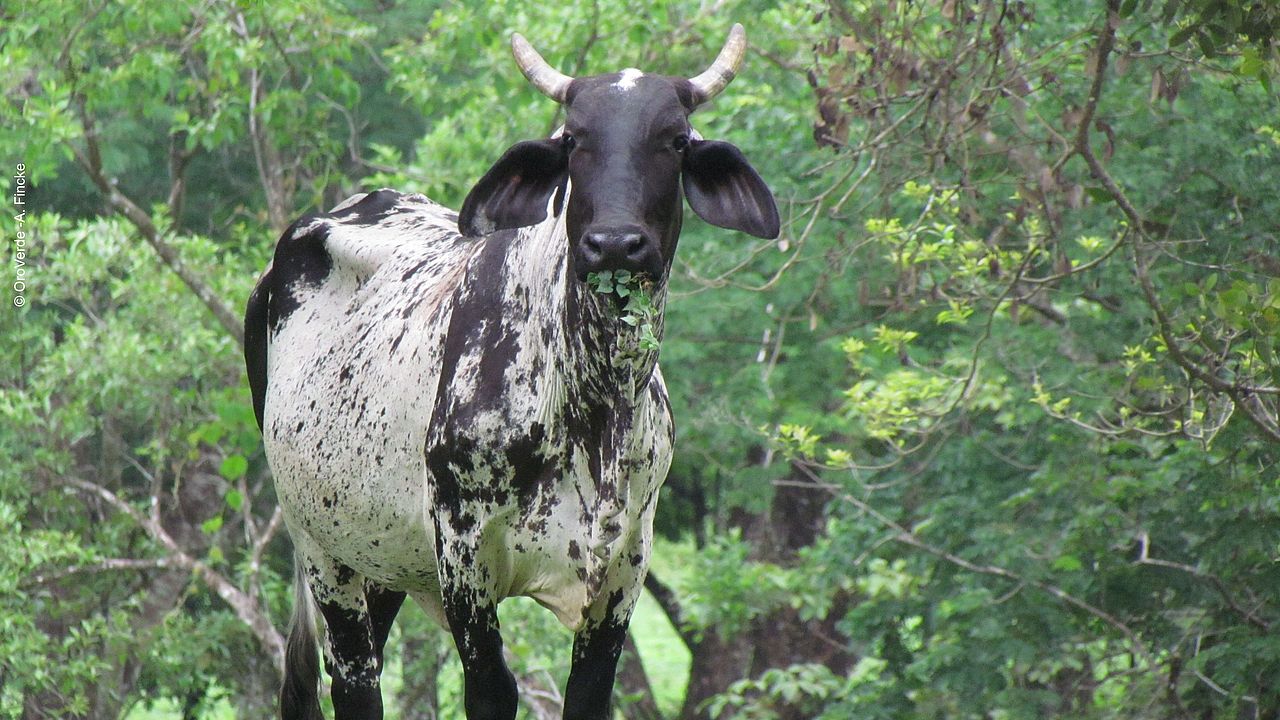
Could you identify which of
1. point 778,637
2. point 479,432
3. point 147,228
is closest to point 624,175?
point 479,432

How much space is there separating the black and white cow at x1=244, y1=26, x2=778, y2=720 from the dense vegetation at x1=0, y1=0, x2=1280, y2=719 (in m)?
2.08

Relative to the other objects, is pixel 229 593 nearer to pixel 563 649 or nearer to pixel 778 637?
pixel 563 649

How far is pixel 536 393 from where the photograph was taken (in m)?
4.02

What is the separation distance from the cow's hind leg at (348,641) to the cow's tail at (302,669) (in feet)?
0.94

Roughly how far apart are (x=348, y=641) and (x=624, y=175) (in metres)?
2.23

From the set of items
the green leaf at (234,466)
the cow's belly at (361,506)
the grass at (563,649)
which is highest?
the cow's belly at (361,506)

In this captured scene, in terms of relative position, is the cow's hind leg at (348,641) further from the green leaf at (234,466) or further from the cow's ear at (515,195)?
the green leaf at (234,466)

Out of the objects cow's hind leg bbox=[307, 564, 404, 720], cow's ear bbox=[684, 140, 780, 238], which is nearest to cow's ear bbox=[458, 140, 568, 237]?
cow's ear bbox=[684, 140, 780, 238]

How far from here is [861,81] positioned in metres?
6.49

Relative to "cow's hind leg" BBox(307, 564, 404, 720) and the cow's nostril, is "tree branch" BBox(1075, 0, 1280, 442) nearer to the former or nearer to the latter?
the cow's nostril

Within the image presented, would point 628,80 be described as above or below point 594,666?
above

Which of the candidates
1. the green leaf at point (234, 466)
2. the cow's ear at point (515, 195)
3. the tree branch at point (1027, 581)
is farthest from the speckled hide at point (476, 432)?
the tree branch at point (1027, 581)

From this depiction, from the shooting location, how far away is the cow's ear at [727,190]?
3953 millimetres

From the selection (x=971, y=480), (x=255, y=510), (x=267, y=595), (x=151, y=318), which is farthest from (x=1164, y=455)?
(x=255, y=510)
